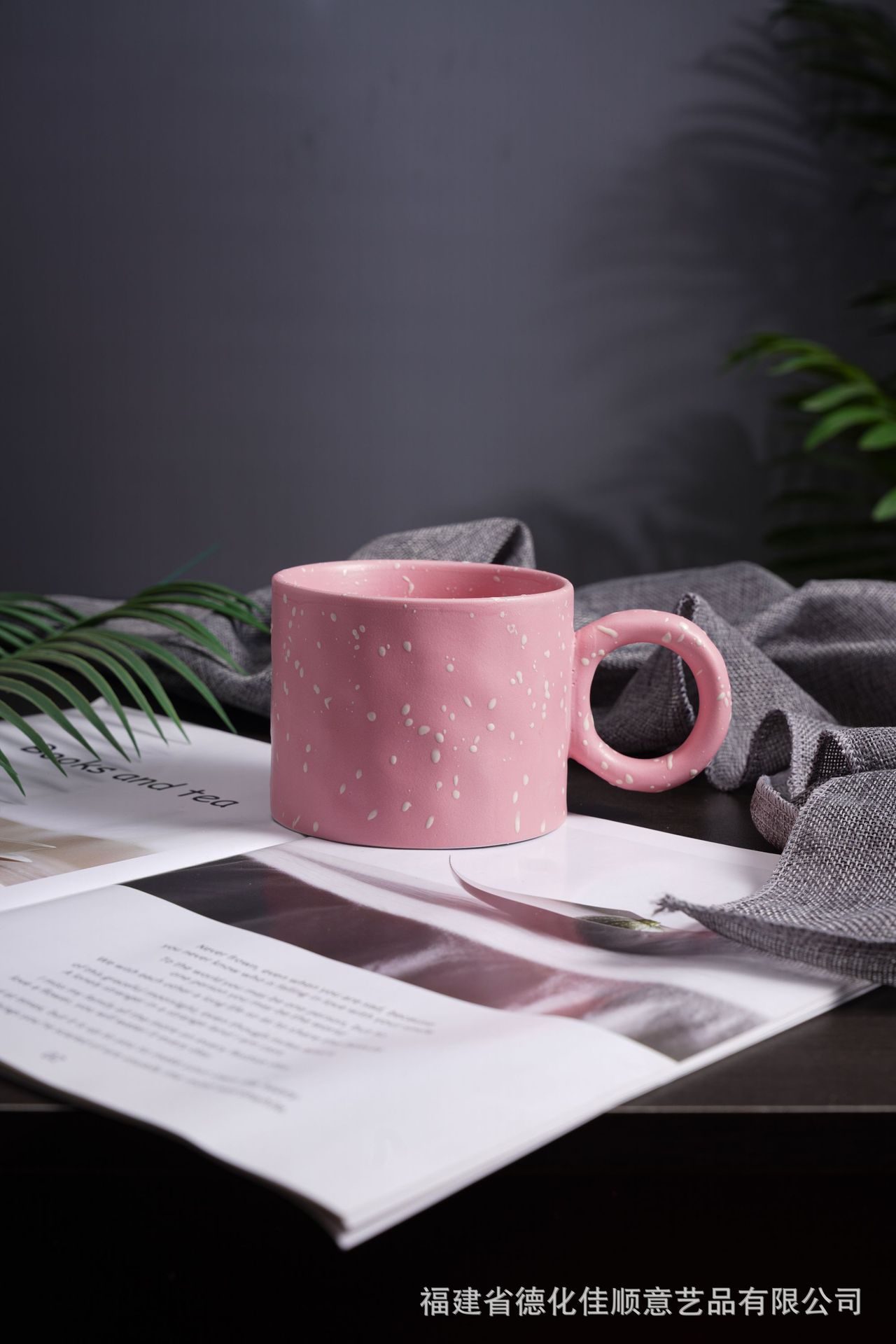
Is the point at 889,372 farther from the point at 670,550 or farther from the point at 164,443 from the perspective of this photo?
the point at 164,443

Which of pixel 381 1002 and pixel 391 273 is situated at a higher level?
pixel 391 273

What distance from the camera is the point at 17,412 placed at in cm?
170

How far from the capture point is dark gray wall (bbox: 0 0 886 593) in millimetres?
1666

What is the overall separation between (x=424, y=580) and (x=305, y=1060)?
0.30 m

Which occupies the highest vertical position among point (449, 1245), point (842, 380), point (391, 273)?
point (391, 273)

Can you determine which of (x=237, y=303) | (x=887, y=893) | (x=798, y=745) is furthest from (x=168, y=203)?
(x=887, y=893)

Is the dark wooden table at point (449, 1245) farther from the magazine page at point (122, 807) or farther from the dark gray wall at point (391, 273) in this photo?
the dark gray wall at point (391, 273)

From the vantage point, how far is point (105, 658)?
0.58 metres

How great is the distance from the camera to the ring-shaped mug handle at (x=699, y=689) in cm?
50

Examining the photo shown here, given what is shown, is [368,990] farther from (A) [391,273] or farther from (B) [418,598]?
(A) [391,273]

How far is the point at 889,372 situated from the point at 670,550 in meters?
0.47

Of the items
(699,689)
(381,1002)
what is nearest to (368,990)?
(381,1002)

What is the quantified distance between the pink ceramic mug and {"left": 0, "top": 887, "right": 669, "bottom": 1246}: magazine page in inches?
3.7

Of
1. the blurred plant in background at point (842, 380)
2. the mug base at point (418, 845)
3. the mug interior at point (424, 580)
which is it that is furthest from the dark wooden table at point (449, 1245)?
the blurred plant in background at point (842, 380)
